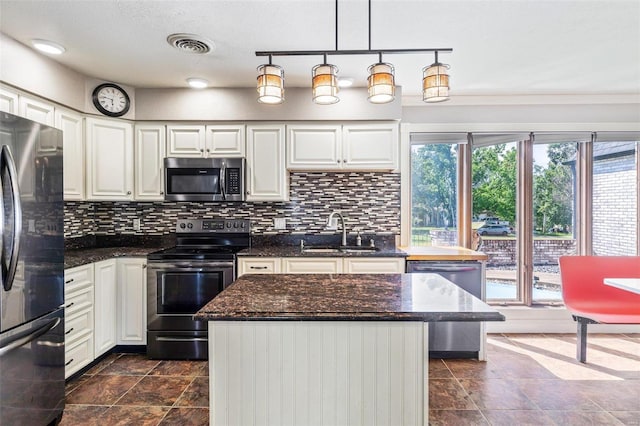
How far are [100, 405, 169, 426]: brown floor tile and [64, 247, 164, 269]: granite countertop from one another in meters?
1.01

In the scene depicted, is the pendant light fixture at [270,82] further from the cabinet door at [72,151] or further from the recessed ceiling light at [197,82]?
the cabinet door at [72,151]

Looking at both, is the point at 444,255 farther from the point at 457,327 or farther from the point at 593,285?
the point at 593,285

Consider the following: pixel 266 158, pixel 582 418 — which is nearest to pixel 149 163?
pixel 266 158

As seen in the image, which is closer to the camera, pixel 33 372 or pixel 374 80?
pixel 374 80

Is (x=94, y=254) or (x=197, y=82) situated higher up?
(x=197, y=82)

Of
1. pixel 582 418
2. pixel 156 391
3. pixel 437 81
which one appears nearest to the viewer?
pixel 437 81

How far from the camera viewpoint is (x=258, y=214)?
367cm

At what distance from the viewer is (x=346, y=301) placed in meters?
1.55

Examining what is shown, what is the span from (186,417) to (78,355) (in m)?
1.10

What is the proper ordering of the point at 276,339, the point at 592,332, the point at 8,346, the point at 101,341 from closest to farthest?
the point at 276,339
the point at 8,346
the point at 101,341
the point at 592,332

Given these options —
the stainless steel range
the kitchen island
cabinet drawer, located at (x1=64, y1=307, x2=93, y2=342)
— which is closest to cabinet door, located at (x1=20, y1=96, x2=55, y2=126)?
the stainless steel range

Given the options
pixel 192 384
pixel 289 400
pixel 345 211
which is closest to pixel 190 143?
pixel 345 211

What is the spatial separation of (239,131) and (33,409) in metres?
2.44

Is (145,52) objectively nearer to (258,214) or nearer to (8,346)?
(258,214)
